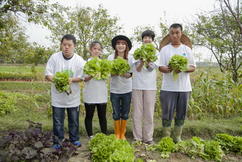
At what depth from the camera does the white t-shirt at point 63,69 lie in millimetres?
3920

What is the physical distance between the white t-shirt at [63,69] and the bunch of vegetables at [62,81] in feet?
0.85

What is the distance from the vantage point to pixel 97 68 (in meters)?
3.86

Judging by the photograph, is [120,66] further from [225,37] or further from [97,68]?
[225,37]

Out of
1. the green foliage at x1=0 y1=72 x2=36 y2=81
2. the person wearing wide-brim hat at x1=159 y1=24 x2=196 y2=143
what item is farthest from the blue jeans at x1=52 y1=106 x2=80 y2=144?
the green foliage at x1=0 y1=72 x2=36 y2=81

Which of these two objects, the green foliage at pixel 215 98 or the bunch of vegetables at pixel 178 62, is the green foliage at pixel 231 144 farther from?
the green foliage at pixel 215 98

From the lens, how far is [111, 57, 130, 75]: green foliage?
13.0ft

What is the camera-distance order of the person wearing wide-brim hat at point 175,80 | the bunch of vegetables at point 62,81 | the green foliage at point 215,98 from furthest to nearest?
the green foliage at point 215,98 → the person wearing wide-brim hat at point 175,80 → the bunch of vegetables at point 62,81

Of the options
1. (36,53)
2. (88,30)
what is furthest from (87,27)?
(36,53)

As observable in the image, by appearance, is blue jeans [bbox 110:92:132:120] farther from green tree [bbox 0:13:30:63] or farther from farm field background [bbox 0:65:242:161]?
green tree [bbox 0:13:30:63]

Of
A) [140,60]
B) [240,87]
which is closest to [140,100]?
[140,60]

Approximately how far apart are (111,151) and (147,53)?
1.84 m

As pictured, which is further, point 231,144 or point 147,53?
point 231,144

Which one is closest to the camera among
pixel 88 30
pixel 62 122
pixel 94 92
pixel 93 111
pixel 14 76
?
pixel 62 122

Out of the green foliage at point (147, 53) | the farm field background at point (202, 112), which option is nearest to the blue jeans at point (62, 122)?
the farm field background at point (202, 112)
